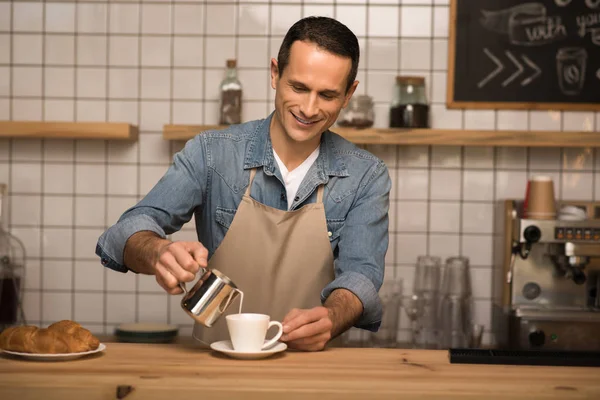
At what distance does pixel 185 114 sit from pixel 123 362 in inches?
71.4

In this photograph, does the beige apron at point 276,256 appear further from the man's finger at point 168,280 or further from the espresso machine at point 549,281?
the espresso machine at point 549,281

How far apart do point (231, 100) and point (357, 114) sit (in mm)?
479

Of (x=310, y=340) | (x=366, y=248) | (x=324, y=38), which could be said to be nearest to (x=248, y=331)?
(x=310, y=340)

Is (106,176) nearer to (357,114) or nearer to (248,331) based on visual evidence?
(357,114)

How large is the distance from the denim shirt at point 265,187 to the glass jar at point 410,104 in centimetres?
Answer: 98

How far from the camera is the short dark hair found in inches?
69.3

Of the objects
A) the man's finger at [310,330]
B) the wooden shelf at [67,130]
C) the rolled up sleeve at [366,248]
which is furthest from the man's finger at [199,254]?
the wooden shelf at [67,130]

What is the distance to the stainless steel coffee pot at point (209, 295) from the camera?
1359 millimetres

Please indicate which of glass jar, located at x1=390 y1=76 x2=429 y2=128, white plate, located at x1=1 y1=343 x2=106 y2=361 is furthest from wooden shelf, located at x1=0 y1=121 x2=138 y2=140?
white plate, located at x1=1 y1=343 x2=106 y2=361

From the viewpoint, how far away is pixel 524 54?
3045mm

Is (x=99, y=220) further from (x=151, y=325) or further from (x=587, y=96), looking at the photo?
(x=587, y=96)

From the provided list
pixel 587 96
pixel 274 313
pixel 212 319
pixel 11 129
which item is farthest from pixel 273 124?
pixel 587 96

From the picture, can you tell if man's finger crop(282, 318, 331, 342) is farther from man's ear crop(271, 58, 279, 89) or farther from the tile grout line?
the tile grout line

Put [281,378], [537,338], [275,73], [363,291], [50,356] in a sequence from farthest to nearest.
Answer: [537,338] < [275,73] < [363,291] < [50,356] < [281,378]
